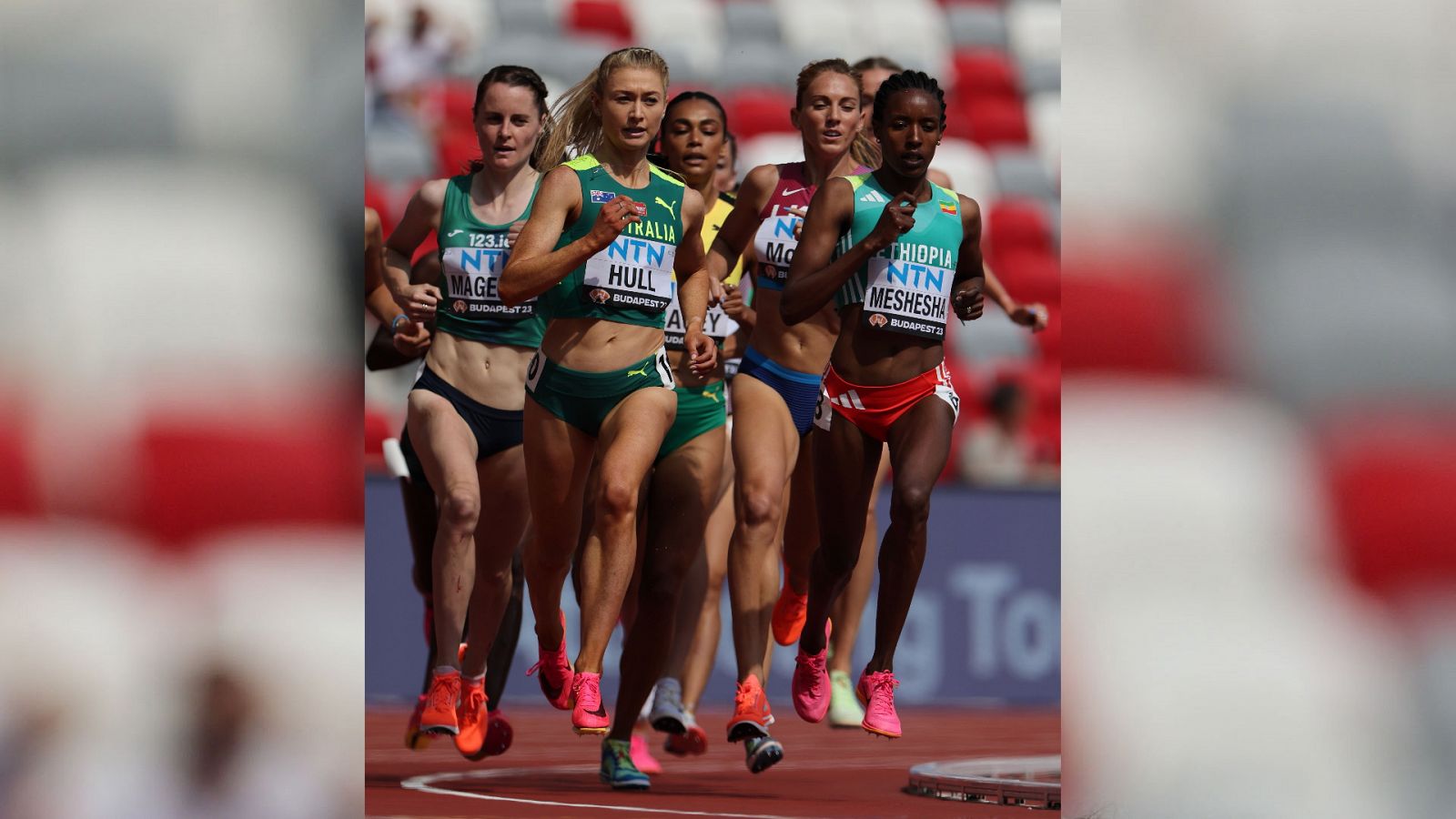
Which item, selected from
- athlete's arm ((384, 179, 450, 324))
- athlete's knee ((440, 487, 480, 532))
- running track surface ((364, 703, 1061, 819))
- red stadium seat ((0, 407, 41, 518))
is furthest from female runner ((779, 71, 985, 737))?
red stadium seat ((0, 407, 41, 518))

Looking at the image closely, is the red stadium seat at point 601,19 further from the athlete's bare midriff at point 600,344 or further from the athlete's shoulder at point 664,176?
the athlete's bare midriff at point 600,344

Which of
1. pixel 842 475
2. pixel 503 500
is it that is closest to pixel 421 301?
pixel 503 500

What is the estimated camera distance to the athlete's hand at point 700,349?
5.79 m

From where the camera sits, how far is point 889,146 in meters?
5.92

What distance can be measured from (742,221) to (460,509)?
136cm

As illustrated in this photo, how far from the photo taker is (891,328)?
5977mm

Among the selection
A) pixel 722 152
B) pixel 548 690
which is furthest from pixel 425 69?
pixel 548 690

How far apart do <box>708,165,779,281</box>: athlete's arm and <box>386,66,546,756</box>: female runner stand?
62 cm

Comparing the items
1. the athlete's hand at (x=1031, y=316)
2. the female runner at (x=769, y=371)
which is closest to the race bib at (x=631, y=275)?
the female runner at (x=769, y=371)

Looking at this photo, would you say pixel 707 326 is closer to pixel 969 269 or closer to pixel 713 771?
pixel 969 269

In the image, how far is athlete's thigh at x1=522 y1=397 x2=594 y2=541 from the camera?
19.8ft

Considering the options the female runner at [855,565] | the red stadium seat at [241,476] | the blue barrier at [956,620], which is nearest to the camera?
the red stadium seat at [241,476]

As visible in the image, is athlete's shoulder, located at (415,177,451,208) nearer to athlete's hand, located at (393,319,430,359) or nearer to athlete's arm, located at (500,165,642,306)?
athlete's hand, located at (393,319,430,359)

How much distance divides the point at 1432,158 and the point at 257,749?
2120 mm
